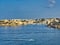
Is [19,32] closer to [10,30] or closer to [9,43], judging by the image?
[10,30]

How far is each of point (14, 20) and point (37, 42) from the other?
105 centimetres

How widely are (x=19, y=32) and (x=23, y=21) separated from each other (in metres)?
1.88

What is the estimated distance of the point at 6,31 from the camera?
7.77 meters

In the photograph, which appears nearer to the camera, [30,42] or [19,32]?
[30,42]

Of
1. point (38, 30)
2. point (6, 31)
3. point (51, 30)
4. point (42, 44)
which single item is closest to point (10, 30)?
point (6, 31)

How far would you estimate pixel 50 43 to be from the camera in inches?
232

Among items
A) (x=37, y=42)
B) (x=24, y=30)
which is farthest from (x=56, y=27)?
(x=37, y=42)

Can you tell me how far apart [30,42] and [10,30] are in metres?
2.01

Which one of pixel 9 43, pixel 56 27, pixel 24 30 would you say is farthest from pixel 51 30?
pixel 9 43

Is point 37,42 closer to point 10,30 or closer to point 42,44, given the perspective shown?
point 42,44

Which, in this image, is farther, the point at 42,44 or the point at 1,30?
the point at 1,30

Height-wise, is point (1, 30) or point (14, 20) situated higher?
point (14, 20)

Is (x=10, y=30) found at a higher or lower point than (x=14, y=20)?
lower

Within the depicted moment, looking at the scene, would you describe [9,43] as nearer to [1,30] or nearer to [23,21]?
[23,21]
